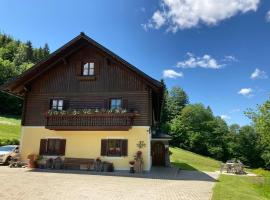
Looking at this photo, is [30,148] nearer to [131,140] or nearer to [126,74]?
[131,140]

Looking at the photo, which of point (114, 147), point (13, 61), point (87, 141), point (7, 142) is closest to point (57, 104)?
point (87, 141)

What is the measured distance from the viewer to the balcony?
19.2 meters

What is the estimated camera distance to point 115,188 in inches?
471

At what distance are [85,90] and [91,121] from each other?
287cm

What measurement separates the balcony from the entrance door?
6.12m

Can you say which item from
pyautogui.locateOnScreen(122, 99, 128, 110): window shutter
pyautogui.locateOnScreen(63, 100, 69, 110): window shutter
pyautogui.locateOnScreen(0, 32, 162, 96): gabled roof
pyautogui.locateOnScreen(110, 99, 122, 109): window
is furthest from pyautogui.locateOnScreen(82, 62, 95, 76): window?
pyautogui.locateOnScreen(122, 99, 128, 110): window shutter

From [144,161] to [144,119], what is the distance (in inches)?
114

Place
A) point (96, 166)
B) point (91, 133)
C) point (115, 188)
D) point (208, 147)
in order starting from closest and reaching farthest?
1. point (115, 188)
2. point (96, 166)
3. point (91, 133)
4. point (208, 147)

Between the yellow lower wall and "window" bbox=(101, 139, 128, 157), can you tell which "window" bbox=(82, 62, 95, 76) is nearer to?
the yellow lower wall

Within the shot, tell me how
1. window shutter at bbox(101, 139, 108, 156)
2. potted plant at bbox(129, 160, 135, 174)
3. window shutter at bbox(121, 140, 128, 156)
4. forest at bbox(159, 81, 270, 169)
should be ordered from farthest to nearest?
forest at bbox(159, 81, 270, 169), window shutter at bbox(101, 139, 108, 156), window shutter at bbox(121, 140, 128, 156), potted plant at bbox(129, 160, 135, 174)

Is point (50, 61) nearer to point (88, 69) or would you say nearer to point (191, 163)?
point (88, 69)

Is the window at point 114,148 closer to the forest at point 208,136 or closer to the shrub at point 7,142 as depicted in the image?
the shrub at point 7,142

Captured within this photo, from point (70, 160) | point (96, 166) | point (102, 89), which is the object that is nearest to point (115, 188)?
point (96, 166)

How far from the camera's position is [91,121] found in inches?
779
